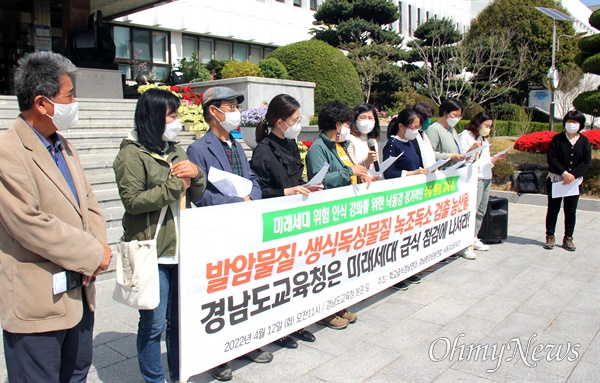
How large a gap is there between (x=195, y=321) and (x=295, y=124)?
1750 mm

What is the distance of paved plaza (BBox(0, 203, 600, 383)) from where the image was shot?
139 inches

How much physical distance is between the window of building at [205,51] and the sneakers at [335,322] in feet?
72.2

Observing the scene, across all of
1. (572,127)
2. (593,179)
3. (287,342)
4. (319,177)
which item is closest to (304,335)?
(287,342)

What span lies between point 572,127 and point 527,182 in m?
4.72

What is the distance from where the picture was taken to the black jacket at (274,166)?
12.8 feet

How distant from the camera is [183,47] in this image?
934 inches

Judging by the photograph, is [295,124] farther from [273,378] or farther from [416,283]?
[416,283]

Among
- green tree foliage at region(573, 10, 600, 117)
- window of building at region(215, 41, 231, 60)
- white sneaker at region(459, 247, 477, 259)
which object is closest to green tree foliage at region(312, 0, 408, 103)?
window of building at region(215, 41, 231, 60)

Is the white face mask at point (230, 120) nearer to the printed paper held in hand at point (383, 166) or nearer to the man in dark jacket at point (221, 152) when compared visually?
the man in dark jacket at point (221, 152)

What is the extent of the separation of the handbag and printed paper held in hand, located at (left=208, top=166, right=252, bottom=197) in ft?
2.05

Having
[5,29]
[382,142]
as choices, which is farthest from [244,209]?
[5,29]

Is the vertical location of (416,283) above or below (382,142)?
below

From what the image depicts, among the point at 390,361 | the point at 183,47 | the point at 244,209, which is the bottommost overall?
the point at 390,361

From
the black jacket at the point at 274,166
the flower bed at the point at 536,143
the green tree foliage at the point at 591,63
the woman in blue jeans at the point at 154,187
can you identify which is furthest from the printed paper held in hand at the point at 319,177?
the flower bed at the point at 536,143
